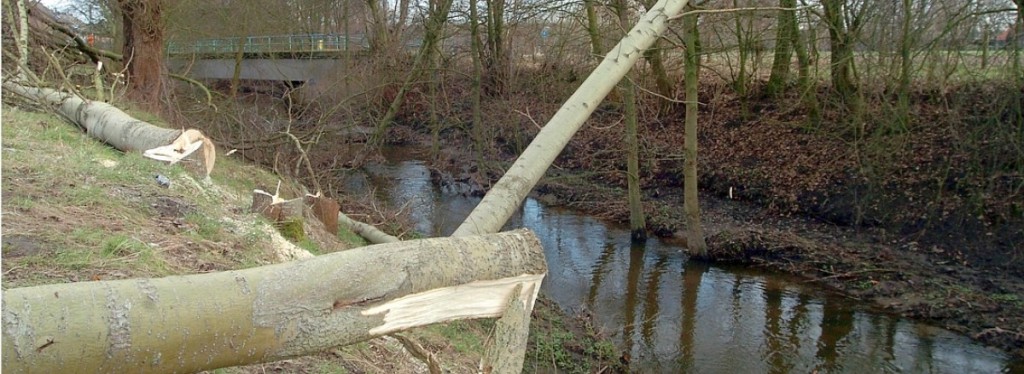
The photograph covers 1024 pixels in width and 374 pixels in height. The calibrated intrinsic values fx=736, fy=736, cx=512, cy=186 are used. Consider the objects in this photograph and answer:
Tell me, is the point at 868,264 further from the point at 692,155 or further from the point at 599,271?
the point at 599,271

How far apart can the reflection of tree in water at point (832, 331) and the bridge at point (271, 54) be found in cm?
1185

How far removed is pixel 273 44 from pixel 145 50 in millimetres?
7758

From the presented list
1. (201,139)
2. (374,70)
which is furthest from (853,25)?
(201,139)

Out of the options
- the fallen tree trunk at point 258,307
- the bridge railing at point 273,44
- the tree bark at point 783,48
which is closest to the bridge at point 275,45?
the bridge railing at point 273,44

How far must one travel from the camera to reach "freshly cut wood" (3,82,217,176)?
6.81 m

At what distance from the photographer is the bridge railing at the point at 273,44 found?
1931cm

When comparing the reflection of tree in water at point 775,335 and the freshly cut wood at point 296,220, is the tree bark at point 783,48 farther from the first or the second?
the freshly cut wood at point 296,220

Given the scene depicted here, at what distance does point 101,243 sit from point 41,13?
11.0 meters

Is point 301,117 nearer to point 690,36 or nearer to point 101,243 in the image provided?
point 690,36

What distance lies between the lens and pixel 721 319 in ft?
31.4

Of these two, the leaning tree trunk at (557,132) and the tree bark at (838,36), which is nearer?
the leaning tree trunk at (557,132)

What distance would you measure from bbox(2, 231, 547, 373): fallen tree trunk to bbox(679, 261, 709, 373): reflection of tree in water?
18.8 ft

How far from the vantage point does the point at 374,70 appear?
55.8 feet

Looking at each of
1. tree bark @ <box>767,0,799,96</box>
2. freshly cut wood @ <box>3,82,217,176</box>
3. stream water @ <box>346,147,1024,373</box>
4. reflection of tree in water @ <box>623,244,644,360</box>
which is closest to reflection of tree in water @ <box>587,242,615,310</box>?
stream water @ <box>346,147,1024,373</box>
